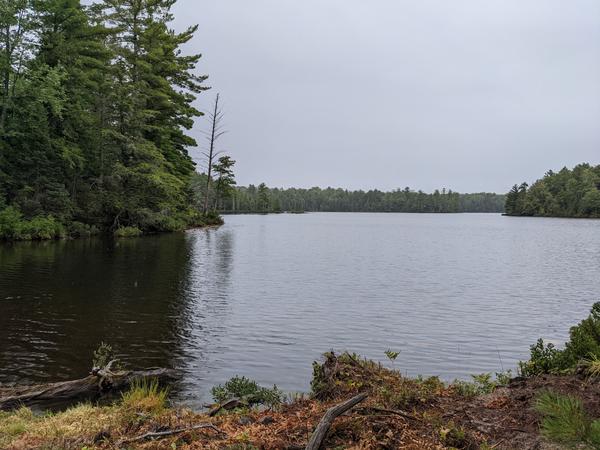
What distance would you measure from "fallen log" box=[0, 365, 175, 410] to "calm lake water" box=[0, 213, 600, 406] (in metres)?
1.24

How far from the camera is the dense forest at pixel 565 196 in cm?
14650

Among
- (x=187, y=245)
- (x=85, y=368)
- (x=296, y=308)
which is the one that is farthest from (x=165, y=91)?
(x=85, y=368)

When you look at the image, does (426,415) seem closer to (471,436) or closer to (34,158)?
(471,436)

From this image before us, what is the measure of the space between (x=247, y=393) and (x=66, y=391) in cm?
301

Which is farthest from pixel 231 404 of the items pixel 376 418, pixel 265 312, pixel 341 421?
pixel 265 312

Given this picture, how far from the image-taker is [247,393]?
8398mm

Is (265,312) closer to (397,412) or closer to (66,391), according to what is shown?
(66,391)

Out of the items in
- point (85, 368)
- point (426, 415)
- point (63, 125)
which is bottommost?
point (85, 368)

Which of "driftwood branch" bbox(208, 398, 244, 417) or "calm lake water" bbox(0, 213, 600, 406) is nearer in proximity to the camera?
"driftwood branch" bbox(208, 398, 244, 417)

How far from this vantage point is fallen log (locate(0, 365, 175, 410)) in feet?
25.7

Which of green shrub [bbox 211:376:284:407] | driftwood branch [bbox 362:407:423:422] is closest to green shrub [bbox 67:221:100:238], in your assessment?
green shrub [bbox 211:376:284:407]

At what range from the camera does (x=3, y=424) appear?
6.39 m

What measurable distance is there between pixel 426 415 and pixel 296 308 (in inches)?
461

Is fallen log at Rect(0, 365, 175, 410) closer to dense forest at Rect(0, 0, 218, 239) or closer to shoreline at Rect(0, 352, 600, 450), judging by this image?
shoreline at Rect(0, 352, 600, 450)
